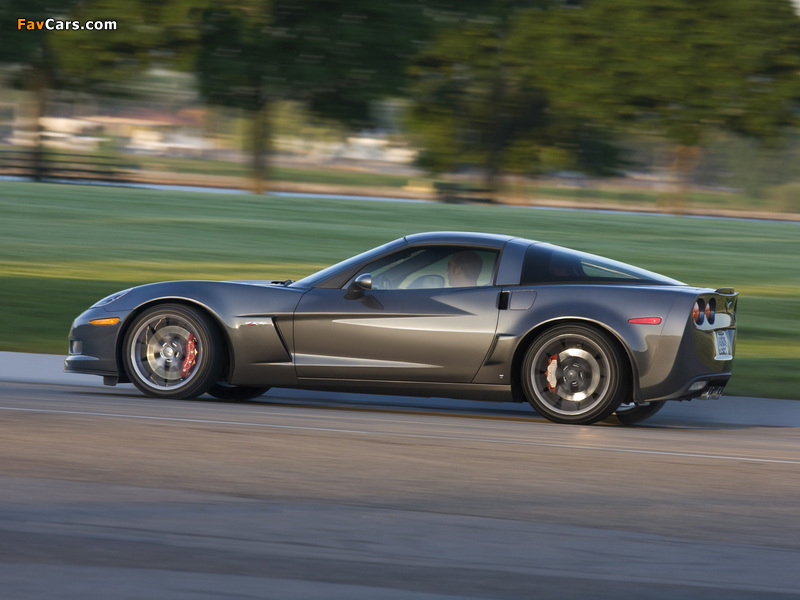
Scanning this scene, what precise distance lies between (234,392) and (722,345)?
3.62 metres

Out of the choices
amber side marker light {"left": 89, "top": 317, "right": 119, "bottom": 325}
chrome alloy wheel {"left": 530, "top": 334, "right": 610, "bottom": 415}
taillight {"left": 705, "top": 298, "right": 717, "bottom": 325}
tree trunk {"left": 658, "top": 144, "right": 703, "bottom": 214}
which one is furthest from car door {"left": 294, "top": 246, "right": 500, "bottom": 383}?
tree trunk {"left": 658, "top": 144, "right": 703, "bottom": 214}

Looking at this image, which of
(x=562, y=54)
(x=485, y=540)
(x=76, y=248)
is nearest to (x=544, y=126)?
(x=562, y=54)

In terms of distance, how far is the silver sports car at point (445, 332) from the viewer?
8.40m

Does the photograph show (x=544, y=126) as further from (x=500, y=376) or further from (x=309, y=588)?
(x=309, y=588)

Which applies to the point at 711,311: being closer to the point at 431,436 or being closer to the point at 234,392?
the point at 431,436

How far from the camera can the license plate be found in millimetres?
8625

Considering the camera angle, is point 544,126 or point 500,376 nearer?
point 500,376

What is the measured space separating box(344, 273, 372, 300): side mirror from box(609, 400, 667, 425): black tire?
2098 mm

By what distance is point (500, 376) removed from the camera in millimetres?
8531

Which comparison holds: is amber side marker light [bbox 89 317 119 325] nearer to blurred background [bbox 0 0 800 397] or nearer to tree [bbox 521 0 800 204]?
blurred background [bbox 0 0 800 397]

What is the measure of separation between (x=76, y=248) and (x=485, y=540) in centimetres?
1828

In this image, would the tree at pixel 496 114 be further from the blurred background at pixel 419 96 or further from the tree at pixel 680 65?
the tree at pixel 680 65

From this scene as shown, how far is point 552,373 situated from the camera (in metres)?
8.50

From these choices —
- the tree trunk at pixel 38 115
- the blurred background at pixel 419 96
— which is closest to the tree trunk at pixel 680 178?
the blurred background at pixel 419 96
